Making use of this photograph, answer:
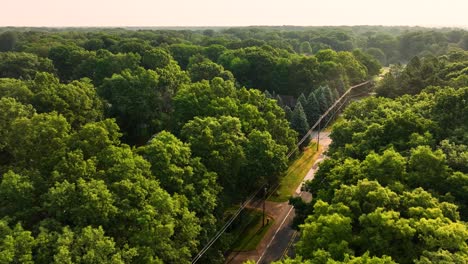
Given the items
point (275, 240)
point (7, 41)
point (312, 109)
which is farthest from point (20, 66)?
point (7, 41)

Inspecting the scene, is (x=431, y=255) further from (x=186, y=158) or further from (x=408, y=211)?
(x=186, y=158)

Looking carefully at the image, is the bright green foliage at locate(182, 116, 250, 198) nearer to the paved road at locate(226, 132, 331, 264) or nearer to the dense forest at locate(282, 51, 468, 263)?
the paved road at locate(226, 132, 331, 264)

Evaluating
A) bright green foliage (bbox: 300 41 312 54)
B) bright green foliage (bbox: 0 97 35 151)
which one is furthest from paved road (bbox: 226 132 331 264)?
bright green foliage (bbox: 300 41 312 54)

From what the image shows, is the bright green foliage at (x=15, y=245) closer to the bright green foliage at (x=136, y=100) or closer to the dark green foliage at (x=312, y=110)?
the bright green foliage at (x=136, y=100)

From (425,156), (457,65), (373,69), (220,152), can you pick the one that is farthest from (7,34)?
(425,156)

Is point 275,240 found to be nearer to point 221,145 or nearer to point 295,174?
point 221,145

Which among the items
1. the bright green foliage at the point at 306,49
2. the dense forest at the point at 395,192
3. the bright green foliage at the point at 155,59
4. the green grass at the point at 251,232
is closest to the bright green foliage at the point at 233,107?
the dense forest at the point at 395,192
